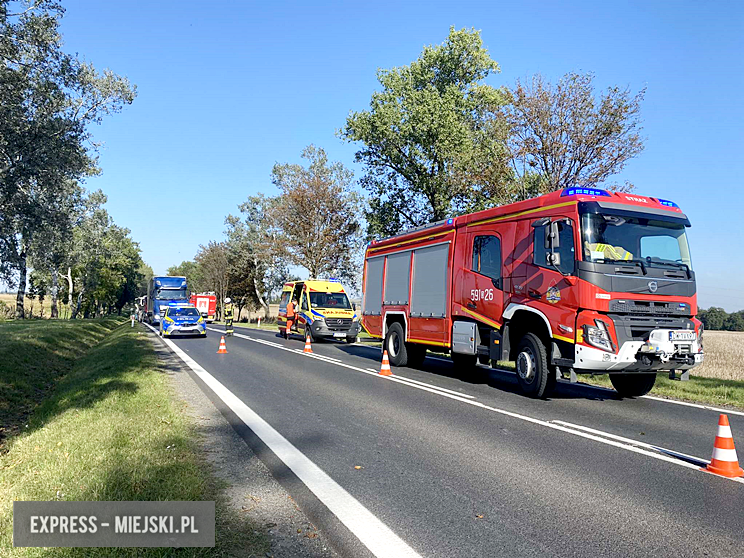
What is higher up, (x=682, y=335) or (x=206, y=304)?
(x=206, y=304)

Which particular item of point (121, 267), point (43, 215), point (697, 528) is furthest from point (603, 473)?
point (121, 267)

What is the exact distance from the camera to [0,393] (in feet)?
31.8

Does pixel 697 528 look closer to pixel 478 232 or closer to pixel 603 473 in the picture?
pixel 603 473

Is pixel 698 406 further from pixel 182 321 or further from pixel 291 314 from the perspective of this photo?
pixel 182 321

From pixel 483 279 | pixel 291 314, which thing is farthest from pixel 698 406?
pixel 291 314

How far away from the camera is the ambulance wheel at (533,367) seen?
9450 millimetres

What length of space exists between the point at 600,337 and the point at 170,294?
105ft

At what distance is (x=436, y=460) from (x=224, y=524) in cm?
251

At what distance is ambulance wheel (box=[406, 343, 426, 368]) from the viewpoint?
14.5 meters

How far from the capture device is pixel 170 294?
118ft

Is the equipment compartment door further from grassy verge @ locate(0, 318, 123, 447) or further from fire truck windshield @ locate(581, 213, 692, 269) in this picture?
grassy verge @ locate(0, 318, 123, 447)

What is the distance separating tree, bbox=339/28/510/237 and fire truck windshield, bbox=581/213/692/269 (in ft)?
60.4

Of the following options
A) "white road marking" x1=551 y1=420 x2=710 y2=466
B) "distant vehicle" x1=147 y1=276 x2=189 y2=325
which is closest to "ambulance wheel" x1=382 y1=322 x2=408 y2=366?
"white road marking" x1=551 y1=420 x2=710 y2=466

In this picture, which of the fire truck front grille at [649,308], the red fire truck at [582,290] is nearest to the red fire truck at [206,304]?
the red fire truck at [582,290]
